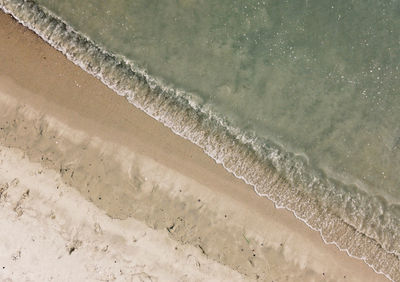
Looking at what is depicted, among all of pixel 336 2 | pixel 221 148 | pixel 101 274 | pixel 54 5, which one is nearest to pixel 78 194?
pixel 101 274

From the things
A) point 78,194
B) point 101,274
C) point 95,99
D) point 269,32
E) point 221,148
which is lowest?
point 101,274

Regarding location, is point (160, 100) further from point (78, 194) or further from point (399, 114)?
point (399, 114)

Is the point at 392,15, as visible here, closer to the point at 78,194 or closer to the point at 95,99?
the point at 95,99

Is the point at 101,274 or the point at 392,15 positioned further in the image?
the point at 392,15

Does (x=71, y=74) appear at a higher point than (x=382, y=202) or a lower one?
lower

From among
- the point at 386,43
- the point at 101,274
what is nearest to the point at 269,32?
the point at 386,43

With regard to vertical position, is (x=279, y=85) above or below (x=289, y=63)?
below
